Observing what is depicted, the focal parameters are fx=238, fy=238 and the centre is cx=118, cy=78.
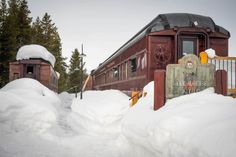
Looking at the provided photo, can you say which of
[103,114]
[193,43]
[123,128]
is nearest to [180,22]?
[193,43]

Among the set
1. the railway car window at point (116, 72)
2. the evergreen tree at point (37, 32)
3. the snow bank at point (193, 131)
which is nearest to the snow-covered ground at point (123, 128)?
the snow bank at point (193, 131)

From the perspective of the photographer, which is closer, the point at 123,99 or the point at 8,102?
the point at 8,102

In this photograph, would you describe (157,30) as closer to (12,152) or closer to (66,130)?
(66,130)

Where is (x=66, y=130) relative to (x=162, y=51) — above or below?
below

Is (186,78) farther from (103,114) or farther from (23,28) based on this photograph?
(23,28)

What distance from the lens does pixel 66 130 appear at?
898 cm

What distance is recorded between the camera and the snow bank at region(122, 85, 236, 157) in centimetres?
281

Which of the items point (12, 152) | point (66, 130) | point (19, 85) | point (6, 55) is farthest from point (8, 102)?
point (6, 55)

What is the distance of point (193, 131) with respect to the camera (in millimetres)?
3375

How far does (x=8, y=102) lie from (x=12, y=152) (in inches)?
137

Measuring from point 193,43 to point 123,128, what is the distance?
5692mm

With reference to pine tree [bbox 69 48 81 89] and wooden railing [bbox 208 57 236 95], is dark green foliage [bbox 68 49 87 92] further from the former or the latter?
wooden railing [bbox 208 57 236 95]

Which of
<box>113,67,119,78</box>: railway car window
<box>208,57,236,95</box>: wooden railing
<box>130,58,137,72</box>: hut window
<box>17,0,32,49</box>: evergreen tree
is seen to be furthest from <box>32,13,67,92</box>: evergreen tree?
<box>208,57,236,95</box>: wooden railing

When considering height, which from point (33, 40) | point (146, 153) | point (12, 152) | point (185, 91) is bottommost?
point (12, 152)
